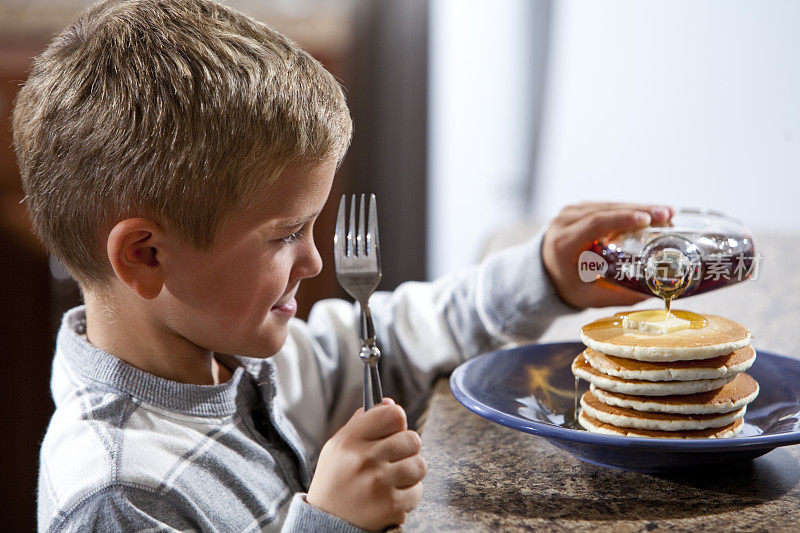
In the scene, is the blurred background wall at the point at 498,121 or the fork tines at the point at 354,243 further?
the blurred background wall at the point at 498,121

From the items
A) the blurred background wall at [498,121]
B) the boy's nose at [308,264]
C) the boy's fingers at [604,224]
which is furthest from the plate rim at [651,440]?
the blurred background wall at [498,121]

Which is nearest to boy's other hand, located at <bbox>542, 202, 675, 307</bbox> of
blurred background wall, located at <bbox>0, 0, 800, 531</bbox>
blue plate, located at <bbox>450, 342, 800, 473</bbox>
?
blue plate, located at <bbox>450, 342, 800, 473</bbox>

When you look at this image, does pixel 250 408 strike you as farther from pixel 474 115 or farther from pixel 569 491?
pixel 474 115

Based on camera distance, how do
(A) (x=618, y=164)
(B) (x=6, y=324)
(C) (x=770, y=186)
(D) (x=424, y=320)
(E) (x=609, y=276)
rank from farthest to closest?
(A) (x=618, y=164) < (C) (x=770, y=186) < (B) (x=6, y=324) < (D) (x=424, y=320) < (E) (x=609, y=276)

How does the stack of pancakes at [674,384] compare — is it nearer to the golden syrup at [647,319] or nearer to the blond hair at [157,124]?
the golden syrup at [647,319]

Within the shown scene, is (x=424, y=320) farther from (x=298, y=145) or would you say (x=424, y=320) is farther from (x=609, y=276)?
(x=298, y=145)

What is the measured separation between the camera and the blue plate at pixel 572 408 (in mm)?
626

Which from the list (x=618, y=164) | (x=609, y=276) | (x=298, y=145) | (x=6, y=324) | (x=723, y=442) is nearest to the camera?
(x=723, y=442)

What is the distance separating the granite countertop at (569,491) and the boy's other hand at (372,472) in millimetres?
21

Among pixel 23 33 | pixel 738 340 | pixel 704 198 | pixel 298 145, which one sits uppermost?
pixel 23 33

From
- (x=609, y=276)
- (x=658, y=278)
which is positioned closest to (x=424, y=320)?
(x=609, y=276)

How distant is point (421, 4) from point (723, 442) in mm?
2291

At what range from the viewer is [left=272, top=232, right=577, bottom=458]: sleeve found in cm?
105

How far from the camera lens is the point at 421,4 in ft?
8.79
